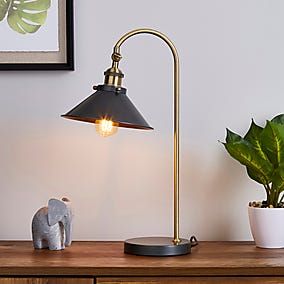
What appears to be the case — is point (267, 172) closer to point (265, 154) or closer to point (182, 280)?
point (265, 154)

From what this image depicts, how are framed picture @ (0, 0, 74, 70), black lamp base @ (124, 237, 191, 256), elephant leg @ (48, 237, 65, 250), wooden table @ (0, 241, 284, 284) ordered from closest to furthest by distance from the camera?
wooden table @ (0, 241, 284, 284), black lamp base @ (124, 237, 191, 256), elephant leg @ (48, 237, 65, 250), framed picture @ (0, 0, 74, 70)

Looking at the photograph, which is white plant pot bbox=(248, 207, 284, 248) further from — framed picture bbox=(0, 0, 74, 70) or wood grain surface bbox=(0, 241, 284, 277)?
framed picture bbox=(0, 0, 74, 70)

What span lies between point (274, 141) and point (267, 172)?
0.10 meters

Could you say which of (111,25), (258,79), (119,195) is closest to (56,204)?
(119,195)

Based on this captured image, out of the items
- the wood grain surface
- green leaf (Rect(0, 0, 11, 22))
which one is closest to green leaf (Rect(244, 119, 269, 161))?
the wood grain surface

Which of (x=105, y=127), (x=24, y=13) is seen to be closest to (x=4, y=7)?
(x=24, y=13)

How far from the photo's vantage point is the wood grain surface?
1.42 meters

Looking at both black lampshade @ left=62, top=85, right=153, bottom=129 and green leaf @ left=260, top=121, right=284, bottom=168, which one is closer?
black lampshade @ left=62, top=85, right=153, bottom=129

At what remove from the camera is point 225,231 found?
1870mm

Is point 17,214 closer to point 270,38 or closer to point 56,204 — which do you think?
point 56,204

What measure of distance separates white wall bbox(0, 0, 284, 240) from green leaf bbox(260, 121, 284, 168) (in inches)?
8.9

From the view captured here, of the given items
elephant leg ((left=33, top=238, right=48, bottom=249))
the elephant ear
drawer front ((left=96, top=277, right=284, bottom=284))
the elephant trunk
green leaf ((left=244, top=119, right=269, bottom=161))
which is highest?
green leaf ((left=244, top=119, right=269, bottom=161))

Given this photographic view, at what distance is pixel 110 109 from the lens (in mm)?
1508

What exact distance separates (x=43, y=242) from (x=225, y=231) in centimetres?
54
